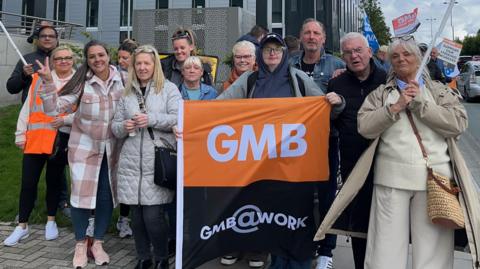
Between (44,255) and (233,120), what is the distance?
2663 millimetres

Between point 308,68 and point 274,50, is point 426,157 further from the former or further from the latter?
point 308,68

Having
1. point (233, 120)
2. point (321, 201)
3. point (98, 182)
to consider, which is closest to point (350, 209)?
point (321, 201)

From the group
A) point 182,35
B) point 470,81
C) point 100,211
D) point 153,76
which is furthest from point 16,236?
point 470,81

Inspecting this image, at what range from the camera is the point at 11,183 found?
7570 millimetres

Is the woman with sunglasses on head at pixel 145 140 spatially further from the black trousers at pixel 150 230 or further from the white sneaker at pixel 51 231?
the white sneaker at pixel 51 231

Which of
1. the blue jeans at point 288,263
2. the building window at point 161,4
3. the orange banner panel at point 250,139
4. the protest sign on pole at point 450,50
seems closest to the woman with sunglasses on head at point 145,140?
the orange banner panel at point 250,139

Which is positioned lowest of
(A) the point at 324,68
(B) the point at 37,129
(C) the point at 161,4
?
(B) the point at 37,129

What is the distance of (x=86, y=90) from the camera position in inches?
177

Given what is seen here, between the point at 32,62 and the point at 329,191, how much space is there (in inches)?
143

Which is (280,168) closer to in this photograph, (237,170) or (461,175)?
(237,170)

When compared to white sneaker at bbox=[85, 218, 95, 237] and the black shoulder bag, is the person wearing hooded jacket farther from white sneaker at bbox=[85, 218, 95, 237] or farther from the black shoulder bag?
white sneaker at bbox=[85, 218, 95, 237]

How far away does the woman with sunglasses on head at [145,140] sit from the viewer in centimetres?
408

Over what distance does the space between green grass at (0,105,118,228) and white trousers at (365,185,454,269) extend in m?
3.47

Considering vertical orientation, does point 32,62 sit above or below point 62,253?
above
